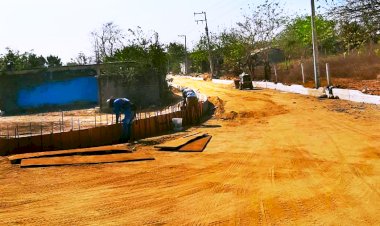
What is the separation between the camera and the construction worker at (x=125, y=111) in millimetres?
12500

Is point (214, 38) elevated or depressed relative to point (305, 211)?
elevated

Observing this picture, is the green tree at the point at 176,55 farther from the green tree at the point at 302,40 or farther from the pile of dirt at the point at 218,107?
the pile of dirt at the point at 218,107

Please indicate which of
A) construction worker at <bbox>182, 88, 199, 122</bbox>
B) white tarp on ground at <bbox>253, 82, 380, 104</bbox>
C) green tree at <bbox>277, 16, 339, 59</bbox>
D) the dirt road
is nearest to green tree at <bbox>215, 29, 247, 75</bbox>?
green tree at <bbox>277, 16, 339, 59</bbox>

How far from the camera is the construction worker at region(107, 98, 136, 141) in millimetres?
12500

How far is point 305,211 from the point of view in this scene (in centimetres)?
570

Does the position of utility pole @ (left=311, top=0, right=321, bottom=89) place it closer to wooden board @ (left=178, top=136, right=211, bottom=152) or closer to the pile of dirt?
the pile of dirt

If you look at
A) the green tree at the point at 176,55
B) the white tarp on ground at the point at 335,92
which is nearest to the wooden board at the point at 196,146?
the white tarp on ground at the point at 335,92

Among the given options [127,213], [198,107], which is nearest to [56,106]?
[198,107]

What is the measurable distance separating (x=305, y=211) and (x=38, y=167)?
19.3ft

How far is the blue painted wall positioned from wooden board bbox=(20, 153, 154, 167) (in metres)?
20.0

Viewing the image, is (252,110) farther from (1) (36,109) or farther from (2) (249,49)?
(2) (249,49)

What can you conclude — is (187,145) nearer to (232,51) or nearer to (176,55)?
(232,51)

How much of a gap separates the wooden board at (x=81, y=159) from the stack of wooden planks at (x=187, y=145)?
99 cm

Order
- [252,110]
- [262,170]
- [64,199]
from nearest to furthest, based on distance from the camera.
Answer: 1. [64,199]
2. [262,170]
3. [252,110]
